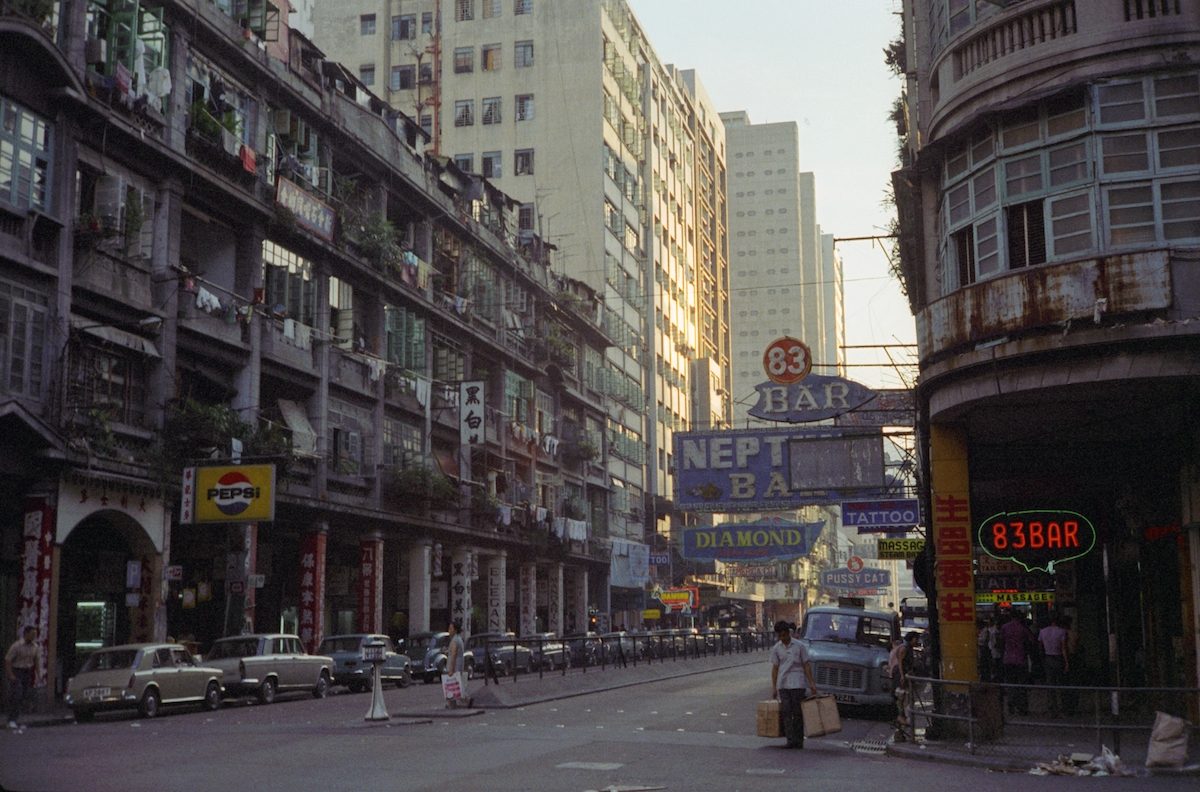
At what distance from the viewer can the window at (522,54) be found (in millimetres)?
75812

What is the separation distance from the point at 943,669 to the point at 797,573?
105 metres

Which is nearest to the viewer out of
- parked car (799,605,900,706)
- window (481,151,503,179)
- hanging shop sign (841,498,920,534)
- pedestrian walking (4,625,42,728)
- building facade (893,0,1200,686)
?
building facade (893,0,1200,686)

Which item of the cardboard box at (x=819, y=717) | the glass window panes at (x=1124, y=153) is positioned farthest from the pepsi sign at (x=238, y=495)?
the glass window panes at (x=1124, y=153)

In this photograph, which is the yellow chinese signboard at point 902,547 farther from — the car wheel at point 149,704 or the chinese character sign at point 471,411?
the chinese character sign at point 471,411

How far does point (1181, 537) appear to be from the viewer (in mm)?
20609

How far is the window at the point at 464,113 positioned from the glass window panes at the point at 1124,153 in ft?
202

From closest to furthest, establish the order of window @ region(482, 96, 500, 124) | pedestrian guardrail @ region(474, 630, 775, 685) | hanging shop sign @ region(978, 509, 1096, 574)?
hanging shop sign @ region(978, 509, 1096, 574), pedestrian guardrail @ region(474, 630, 775, 685), window @ region(482, 96, 500, 124)

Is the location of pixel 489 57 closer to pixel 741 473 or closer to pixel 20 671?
pixel 741 473

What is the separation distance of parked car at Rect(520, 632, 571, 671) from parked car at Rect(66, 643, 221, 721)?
804 cm

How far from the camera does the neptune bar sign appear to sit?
39.8 m

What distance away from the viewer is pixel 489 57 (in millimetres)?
75938

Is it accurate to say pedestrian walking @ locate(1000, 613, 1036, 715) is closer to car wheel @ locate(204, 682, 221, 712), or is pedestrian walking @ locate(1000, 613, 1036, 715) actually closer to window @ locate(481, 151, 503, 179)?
car wheel @ locate(204, 682, 221, 712)

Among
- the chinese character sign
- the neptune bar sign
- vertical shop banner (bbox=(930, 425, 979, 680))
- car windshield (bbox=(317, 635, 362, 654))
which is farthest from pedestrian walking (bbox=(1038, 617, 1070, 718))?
the chinese character sign

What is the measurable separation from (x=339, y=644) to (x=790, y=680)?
73.5 feet
